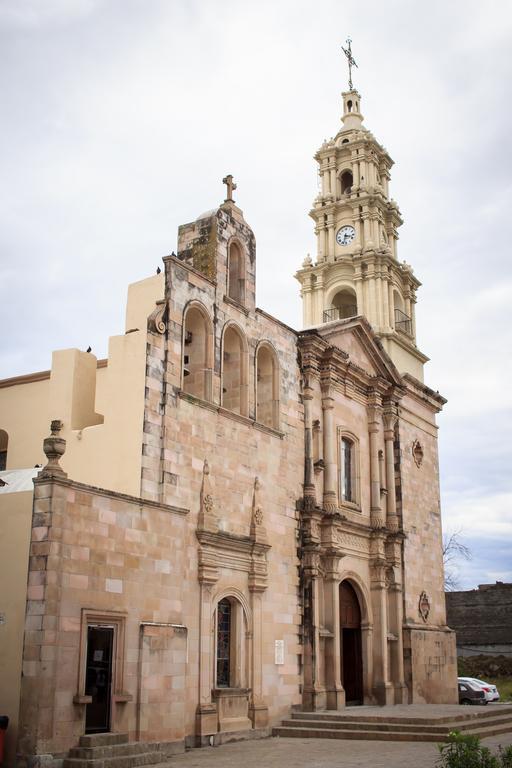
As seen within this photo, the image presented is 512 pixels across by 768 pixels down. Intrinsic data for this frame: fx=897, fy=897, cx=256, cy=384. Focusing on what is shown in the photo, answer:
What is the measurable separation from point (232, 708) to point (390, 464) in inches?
430

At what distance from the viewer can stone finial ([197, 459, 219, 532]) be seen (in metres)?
18.5

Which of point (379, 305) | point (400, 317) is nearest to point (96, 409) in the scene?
point (379, 305)

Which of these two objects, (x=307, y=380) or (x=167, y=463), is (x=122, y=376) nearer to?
(x=167, y=463)

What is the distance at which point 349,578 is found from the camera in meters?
24.5

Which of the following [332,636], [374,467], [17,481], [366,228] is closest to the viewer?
[17,481]

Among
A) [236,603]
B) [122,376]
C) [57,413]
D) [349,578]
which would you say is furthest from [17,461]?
[349,578]

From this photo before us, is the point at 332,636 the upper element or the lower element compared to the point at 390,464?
lower

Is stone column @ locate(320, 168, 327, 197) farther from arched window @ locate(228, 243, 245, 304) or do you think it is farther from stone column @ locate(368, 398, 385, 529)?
arched window @ locate(228, 243, 245, 304)

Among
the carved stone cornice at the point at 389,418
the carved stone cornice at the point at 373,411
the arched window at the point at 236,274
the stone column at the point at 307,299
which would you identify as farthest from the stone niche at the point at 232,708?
the stone column at the point at 307,299

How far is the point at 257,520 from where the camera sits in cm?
2041

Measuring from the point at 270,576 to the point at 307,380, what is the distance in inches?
219

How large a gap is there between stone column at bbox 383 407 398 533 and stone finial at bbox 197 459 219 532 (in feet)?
30.5

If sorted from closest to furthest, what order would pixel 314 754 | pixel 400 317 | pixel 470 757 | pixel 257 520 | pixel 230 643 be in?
pixel 470 757, pixel 314 754, pixel 230 643, pixel 257 520, pixel 400 317

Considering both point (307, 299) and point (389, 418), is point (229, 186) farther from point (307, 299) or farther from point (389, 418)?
point (307, 299)
